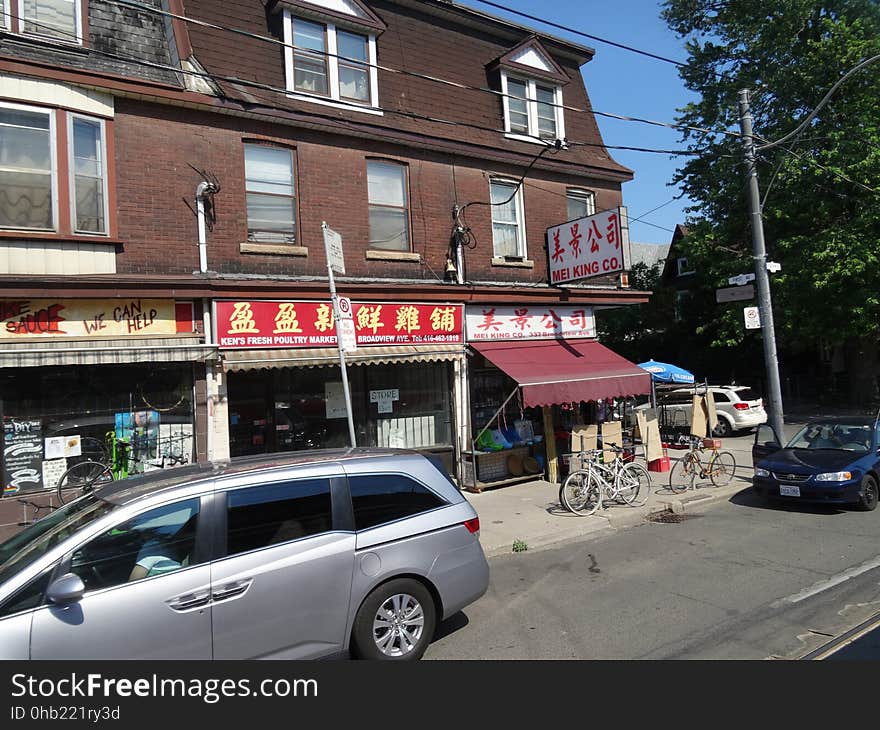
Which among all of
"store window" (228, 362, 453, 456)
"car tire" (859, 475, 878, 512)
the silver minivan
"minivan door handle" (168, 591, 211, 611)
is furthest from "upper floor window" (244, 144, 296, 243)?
"car tire" (859, 475, 878, 512)

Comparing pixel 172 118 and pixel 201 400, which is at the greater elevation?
pixel 172 118

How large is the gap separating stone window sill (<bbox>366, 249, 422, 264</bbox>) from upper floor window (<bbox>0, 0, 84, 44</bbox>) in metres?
5.39

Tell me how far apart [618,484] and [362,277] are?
573 cm

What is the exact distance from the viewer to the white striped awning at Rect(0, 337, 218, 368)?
8133 mm

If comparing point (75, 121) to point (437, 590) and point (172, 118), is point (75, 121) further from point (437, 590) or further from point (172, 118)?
point (437, 590)

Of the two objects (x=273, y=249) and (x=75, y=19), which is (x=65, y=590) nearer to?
(x=273, y=249)

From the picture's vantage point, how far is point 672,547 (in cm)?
803

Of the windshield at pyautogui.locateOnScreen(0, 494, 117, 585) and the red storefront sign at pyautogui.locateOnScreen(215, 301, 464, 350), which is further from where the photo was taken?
the red storefront sign at pyautogui.locateOnScreen(215, 301, 464, 350)

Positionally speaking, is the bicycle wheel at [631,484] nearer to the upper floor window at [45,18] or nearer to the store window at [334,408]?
the store window at [334,408]

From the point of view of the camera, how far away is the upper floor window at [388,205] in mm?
11828

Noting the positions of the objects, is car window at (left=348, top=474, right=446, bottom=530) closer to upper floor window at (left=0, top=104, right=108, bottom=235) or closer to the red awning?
the red awning

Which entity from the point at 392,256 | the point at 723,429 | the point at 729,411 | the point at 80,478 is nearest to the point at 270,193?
the point at 392,256

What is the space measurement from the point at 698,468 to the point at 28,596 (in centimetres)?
1126
